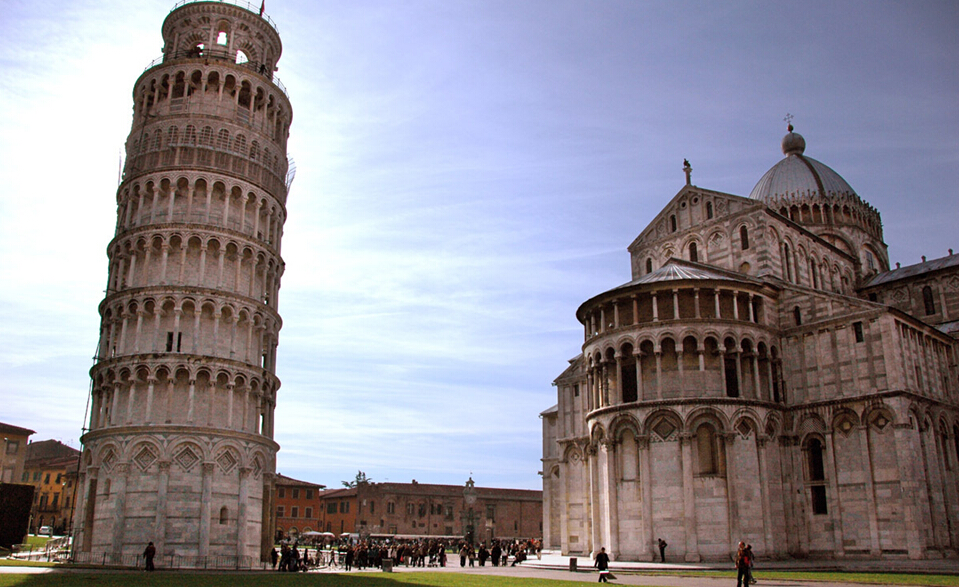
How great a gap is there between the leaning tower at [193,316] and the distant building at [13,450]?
43850 mm

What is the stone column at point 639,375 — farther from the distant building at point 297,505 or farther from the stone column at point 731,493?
the distant building at point 297,505

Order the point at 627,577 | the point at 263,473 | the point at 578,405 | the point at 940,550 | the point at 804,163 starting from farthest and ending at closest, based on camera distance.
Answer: the point at 804,163 < the point at 578,405 < the point at 263,473 < the point at 940,550 < the point at 627,577

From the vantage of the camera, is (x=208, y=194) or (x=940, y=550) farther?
(x=208, y=194)

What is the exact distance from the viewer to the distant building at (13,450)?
70.4 metres

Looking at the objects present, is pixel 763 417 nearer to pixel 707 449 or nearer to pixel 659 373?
pixel 707 449

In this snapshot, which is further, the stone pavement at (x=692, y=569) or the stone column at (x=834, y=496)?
the stone column at (x=834, y=496)

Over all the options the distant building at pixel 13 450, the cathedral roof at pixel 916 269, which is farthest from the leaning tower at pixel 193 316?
the distant building at pixel 13 450

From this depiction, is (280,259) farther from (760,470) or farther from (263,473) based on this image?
(760,470)

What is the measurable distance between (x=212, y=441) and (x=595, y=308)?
59.9 ft

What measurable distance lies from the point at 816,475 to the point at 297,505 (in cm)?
6013

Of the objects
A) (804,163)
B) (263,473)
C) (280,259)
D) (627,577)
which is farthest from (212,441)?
(804,163)

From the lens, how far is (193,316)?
115 feet

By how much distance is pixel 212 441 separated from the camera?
33156mm

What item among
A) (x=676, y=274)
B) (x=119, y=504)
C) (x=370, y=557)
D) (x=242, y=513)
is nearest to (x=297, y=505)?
Result: (x=370, y=557)
